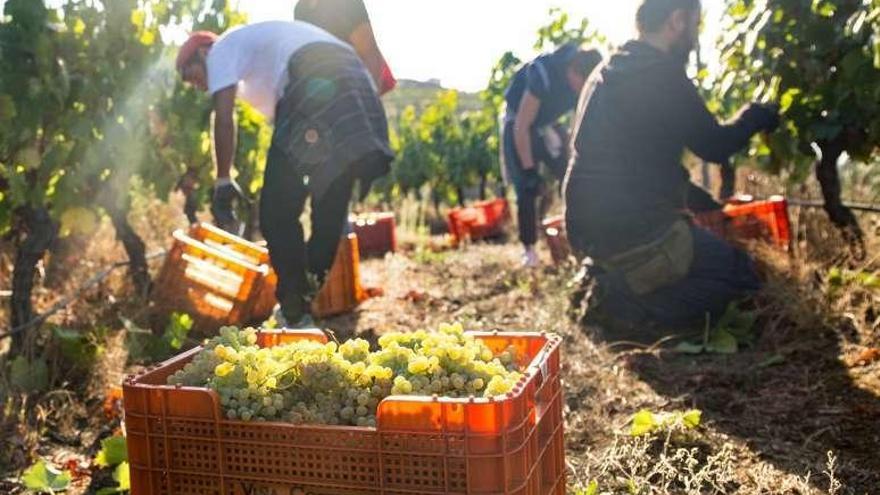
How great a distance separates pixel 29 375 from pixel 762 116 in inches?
129

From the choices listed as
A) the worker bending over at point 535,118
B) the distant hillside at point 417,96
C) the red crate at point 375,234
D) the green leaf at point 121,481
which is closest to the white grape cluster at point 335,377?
the green leaf at point 121,481

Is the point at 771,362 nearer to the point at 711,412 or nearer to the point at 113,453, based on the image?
the point at 711,412

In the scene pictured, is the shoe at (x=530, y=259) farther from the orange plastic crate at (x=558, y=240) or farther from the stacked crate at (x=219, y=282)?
the stacked crate at (x=219, y=282)

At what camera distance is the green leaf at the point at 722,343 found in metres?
3.46

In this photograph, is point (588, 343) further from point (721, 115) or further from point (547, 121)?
point (721, 115)

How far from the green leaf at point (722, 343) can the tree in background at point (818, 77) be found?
726 mm

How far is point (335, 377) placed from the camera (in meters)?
1.60

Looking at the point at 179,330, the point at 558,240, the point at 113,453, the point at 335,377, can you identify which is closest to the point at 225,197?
the point at 179,330

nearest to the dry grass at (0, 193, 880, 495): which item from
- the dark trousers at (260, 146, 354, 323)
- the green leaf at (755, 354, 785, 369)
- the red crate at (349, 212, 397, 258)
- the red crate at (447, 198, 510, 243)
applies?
the green leaf at (755, 354, 785, 369)

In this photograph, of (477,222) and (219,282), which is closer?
(219,282)

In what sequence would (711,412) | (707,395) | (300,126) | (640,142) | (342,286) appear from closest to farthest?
(711,412), (707,395), (300,126), (640,142), (342,286)

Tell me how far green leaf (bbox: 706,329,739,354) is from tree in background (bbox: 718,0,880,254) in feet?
2.38

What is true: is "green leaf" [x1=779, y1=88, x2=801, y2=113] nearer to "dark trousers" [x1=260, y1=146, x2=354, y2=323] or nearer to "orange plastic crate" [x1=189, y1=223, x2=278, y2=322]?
"dark trousers" [x1=260, y1=146, x2=354, y2=323]

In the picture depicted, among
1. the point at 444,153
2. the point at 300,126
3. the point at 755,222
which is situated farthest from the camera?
the point at 444,153
